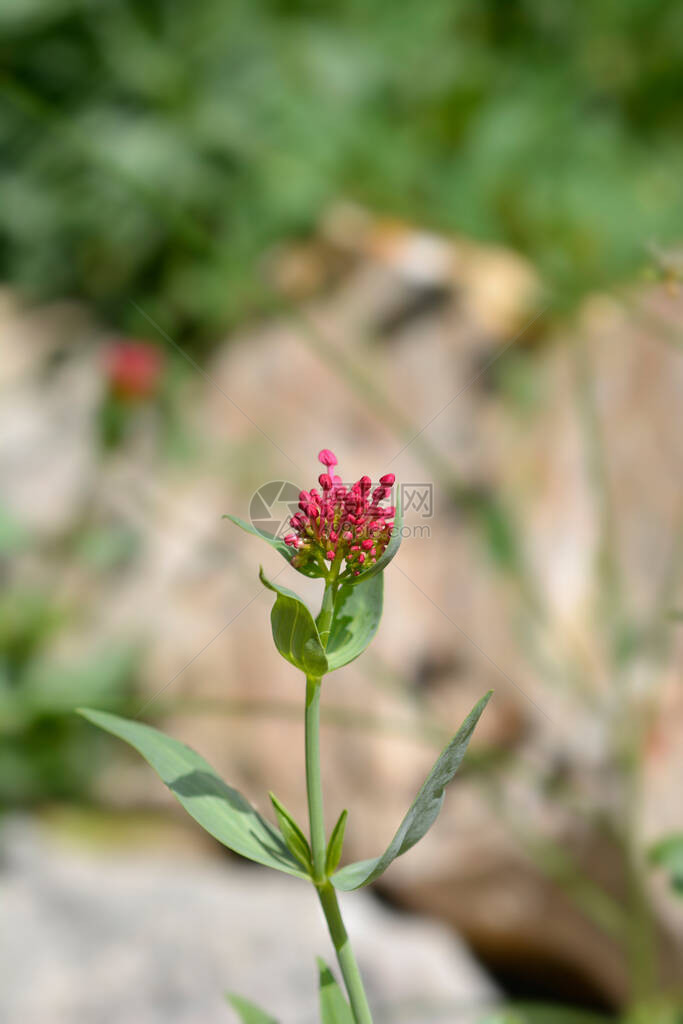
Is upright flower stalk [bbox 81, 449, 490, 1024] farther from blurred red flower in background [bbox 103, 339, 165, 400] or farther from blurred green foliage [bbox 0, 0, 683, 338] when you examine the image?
blurred green foliage [bbox 0, 0, 683, 338]

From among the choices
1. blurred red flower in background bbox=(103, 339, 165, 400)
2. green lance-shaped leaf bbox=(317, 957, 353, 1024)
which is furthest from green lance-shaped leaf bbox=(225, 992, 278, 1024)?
blurred red flower in background bbox=(103, 339, 165, 400)

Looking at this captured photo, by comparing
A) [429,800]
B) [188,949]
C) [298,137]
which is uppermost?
[298,137]

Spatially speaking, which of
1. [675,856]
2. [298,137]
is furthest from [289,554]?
[298,137]

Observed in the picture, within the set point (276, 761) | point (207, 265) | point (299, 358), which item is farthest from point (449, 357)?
point (276, 761)

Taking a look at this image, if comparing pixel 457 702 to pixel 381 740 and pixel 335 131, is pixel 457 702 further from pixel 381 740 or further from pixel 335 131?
pixel 335 131

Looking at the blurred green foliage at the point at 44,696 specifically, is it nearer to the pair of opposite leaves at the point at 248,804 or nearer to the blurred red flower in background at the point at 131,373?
the blurred red flower in background at the point at 131,373

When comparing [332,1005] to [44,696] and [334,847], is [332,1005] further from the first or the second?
[44,696]

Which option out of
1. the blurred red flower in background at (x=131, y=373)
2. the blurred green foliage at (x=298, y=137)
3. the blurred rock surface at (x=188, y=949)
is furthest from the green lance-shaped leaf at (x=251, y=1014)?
the blurred green foliage at (x=298, y=137)
